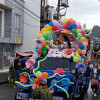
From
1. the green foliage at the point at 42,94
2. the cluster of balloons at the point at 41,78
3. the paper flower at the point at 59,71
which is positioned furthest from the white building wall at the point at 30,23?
the green foliage at the point at 42,94

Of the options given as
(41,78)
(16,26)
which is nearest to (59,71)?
(41,78)

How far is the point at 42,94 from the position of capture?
8.62 meters

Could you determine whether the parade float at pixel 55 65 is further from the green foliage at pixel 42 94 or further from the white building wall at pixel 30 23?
the white building wall at pixel 30 23

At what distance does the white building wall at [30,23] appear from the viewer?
81.6 feet

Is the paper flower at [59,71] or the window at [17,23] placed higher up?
the window at [17,23]

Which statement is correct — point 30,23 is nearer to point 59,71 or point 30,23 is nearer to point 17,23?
point 17,23

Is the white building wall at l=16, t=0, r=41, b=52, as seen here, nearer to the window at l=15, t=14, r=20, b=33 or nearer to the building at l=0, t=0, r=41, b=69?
the building at l=0, t=0, r=41, b=69

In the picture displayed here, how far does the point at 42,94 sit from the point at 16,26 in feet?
50.0

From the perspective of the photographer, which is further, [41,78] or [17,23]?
[17,23]

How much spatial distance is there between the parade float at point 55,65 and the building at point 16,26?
9426 mm

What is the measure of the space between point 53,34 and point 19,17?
12103 millimetres

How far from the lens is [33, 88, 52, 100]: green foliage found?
8.41m

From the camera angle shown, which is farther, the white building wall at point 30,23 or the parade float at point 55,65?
the white building wall at point 30,23

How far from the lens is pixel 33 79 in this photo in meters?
9.30
